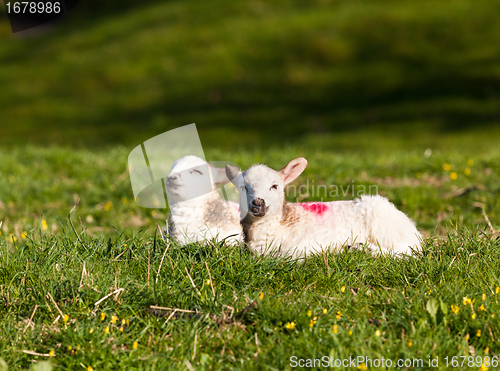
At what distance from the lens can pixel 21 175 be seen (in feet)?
27.9

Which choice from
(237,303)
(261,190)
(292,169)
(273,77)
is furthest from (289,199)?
(273,77)

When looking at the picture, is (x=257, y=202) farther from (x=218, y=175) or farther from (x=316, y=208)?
(x=316, y=208)

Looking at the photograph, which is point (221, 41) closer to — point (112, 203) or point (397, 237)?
point (112, 203)

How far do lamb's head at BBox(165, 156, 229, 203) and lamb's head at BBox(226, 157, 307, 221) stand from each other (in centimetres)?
13

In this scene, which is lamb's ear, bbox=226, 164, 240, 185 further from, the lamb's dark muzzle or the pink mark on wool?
the pink mark on wool

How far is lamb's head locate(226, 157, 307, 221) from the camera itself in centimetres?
327

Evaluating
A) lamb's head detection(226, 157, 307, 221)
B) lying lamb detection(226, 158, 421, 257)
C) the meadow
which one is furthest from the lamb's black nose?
the meadow

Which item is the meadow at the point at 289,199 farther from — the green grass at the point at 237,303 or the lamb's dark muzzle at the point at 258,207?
the lamb's dark muzzle at the point at 258,207

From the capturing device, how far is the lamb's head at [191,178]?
3.36m

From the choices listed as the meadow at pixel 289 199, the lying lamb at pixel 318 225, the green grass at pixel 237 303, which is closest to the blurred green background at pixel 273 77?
the meadow at pixel 289 199

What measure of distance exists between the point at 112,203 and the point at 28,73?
75.2ft

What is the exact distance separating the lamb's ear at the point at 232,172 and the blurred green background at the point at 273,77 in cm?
1251

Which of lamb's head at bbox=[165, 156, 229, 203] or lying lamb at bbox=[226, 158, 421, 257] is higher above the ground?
lamb's head at bbox=[165, 156, 229, 203]

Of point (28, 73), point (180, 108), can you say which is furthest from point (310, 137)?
point (28, 73)
